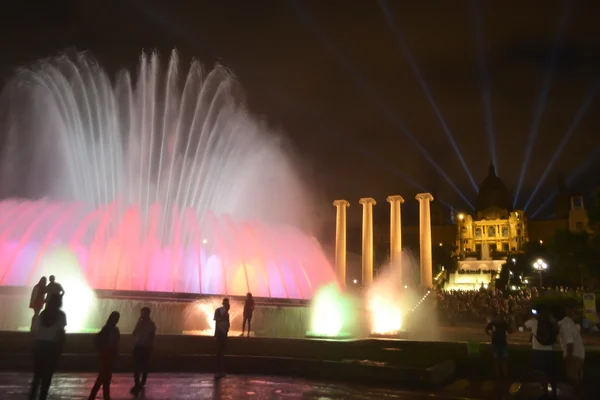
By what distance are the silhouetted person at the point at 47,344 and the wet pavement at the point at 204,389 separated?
1149 millimetres

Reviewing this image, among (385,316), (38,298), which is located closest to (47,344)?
(38,298)

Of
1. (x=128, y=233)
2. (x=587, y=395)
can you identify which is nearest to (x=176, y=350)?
(x=587, y=395)

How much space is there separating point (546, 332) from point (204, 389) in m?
6.87

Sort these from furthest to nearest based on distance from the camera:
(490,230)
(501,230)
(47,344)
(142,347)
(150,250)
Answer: (490,230) → (501,230) → (150,250) → (142,347) → (47,344)

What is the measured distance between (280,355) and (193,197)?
55.2 ft

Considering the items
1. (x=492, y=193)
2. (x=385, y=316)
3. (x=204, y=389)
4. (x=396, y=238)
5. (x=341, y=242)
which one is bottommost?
(x=204, y=389)

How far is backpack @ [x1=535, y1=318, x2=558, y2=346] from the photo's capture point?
10.1 meters

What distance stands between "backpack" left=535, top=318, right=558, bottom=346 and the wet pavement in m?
2.16

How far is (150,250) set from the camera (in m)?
26.6

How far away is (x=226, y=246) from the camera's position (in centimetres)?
2831

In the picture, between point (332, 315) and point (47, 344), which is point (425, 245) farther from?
point (47, 344)

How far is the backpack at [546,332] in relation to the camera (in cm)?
1007

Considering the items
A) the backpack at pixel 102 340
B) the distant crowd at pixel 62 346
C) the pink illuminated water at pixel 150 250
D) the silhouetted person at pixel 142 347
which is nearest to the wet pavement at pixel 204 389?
the silhouetted person at pixel 142 347

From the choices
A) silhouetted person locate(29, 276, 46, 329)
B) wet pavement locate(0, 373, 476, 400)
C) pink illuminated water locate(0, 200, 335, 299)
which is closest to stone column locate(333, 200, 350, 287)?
pink illuminated water locate(0, 200, 335, 299)
